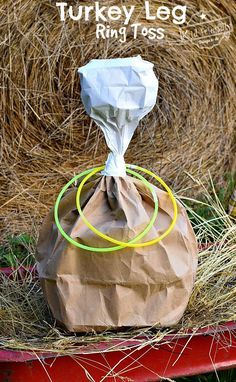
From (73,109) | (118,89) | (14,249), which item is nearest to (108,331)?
(118,89)

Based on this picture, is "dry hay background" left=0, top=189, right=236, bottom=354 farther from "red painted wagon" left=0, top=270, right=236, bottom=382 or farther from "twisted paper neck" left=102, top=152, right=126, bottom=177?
"twisted paper neck" left=102, top=152, right=126, bottom=177

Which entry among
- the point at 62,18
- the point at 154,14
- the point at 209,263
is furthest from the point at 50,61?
the point at 209,263

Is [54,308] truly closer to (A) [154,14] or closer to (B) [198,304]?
(B) [198,304]

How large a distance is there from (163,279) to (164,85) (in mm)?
1495

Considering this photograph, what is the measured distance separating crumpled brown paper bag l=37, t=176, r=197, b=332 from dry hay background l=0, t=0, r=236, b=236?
1.21 meters

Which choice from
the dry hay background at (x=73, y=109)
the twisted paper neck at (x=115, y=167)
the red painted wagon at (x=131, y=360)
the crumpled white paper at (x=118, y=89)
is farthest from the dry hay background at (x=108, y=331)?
the dry hay background at (x=73, y=109)

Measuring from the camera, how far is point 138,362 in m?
1.45

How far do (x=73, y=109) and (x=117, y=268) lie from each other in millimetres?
1384

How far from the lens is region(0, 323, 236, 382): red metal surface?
1.39 m

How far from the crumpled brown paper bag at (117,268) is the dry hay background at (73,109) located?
1209 millimetres

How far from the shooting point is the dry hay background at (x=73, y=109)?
263 cm

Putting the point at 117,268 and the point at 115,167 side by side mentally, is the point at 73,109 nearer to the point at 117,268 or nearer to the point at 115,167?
the point at 115,167

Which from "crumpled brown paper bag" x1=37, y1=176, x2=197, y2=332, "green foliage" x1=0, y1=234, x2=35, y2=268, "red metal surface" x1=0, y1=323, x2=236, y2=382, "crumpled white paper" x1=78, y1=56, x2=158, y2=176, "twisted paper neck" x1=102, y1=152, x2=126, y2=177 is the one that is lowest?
"green foliage" x1=0, y1=234, x2=35, y2=268

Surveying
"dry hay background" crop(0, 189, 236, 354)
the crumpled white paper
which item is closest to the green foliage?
"dry hay background" crop(0, 189, 236, 354)
